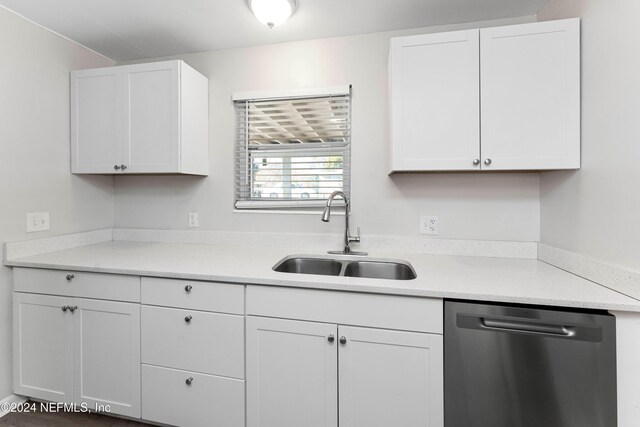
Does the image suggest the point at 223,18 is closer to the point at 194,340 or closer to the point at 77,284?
the point at 77,284

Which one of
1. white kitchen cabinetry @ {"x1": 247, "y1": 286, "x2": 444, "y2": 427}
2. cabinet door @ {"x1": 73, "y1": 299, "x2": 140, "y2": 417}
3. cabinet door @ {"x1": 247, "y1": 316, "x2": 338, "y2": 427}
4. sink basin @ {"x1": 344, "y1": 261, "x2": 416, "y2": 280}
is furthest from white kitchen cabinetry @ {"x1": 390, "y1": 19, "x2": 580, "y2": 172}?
cabinet door @ {"x1": 73, "y1": 299, "x2": 140, "y2": 417}

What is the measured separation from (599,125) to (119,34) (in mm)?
2731

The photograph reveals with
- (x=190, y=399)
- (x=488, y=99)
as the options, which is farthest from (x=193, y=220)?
(x=488, y=99)

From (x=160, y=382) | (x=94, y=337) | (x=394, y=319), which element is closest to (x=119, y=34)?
(x=94, y=337)

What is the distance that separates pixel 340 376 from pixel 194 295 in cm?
78

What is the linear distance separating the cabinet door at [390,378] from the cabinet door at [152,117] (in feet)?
5.03

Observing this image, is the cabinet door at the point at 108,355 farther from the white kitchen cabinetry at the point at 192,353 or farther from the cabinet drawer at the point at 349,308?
the cabinet drawer at the point at 349,308

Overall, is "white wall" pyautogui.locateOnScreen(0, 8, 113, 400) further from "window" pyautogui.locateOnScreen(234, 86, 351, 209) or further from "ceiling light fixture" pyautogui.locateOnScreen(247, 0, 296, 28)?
"ceiling light fixture" pyautogui.locateOnScreen(247, 0, 296, 28)

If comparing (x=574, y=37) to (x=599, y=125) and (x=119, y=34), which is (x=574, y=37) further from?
(x=119, y=34)

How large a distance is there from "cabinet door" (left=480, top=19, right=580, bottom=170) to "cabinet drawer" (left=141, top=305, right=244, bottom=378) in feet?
4.97

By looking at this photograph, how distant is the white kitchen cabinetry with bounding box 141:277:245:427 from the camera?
1.43 m

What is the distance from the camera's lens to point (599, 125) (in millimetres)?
1295

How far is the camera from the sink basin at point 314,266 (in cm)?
188

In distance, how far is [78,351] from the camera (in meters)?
1.63
